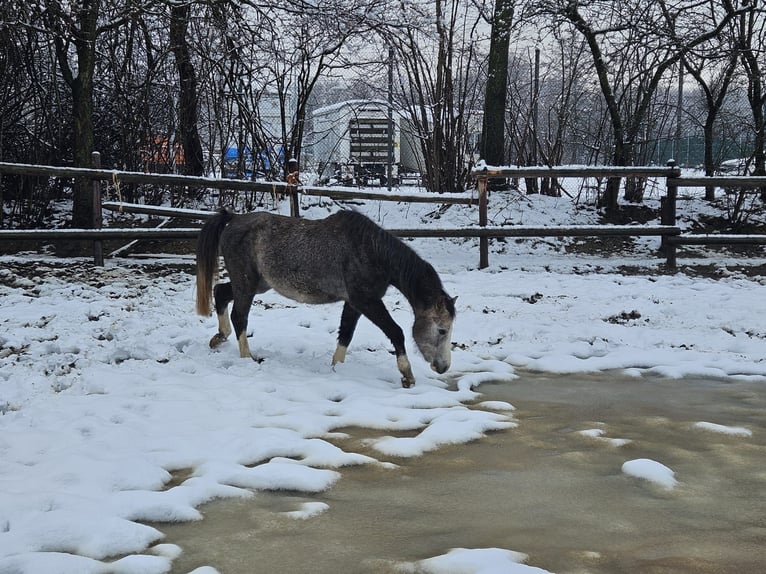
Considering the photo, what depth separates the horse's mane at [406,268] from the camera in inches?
195

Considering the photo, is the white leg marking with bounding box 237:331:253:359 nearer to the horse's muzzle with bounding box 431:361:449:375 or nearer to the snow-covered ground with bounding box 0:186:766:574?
the snow-covered ground with bounding box 0:186:766:574

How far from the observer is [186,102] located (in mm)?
11695

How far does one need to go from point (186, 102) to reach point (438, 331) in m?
8.36

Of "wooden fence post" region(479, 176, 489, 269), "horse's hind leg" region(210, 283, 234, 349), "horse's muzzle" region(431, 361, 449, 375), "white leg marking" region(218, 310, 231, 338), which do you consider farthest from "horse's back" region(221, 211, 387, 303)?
"wooden fence post" region(479, 176, 489, 269)

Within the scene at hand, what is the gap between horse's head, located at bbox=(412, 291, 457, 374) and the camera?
16.0 feet

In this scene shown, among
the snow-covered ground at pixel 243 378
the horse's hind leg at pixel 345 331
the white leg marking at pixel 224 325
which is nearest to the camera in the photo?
the snow-covered ground at pixel 243 378

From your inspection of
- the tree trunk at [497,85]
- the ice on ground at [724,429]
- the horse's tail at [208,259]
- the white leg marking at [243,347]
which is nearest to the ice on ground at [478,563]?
the ice on ground at [724,429]

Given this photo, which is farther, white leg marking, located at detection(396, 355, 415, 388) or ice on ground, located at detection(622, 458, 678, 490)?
white leg marking, located at detection(396, 355, 415, 388)

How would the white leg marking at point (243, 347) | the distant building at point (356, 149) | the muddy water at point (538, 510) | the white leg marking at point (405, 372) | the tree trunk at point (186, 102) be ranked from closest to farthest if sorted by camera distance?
the muddy water at point (538, 510) < the white leg marking at point (405, 372) < the white leg marking at point (243, 347) < the tree trunk at point (186, 102) < the distant building at point (356, 149)

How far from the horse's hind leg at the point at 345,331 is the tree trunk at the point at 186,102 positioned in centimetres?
749

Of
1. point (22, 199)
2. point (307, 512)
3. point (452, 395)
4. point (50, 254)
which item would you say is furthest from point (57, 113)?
point (307, 512)

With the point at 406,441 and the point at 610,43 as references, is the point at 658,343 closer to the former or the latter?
the point at 406,441

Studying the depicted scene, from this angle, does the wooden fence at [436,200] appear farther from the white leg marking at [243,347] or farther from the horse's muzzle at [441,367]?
the horse's muzzle at [441,367]

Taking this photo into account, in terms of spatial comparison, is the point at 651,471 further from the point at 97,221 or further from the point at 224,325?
the point at 97,221
